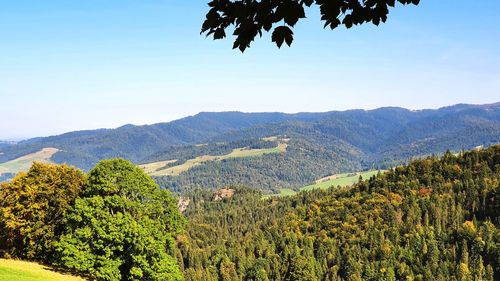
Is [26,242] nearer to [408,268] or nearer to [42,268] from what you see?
[42,268]

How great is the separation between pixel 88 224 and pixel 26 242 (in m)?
10.7

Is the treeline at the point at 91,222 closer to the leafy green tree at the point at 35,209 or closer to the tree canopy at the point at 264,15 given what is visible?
the leafy green tree at the point at 35,209

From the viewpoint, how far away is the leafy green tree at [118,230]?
56.2 metres

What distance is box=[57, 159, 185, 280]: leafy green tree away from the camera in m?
56.2

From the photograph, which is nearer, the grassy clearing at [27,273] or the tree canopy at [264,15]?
the tree canopy at [264,15]

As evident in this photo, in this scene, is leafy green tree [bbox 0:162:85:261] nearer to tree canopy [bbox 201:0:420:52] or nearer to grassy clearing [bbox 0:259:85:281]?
grassy clearing [bbox 0:259:85:281]

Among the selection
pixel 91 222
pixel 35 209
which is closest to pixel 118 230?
pixel 91 222

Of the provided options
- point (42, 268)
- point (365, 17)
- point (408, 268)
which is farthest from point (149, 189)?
point (408, 268)

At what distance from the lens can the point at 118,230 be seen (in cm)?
5722

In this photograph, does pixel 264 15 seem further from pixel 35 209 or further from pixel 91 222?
pixel 35 209

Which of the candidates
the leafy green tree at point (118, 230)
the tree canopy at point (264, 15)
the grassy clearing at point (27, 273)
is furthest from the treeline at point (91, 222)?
the tree canopy at point (264, 15)

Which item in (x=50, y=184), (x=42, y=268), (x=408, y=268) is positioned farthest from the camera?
(x=408, y=268)

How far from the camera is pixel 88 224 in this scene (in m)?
58.1

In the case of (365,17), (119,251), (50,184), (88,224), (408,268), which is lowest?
(408,268)
